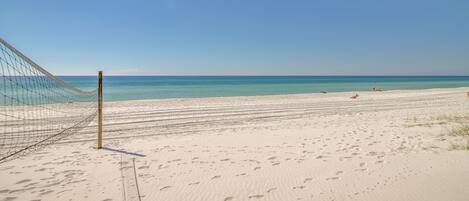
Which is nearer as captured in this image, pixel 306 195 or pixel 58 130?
pixel 306 195

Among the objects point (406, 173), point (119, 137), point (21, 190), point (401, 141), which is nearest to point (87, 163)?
point (21, 190)

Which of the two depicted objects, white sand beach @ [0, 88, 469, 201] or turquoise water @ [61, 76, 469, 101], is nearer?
white sand beach @ [0, 88, 469, 201]

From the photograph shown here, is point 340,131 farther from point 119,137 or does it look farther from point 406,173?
point 119,137

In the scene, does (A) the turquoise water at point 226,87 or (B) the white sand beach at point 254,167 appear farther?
(A) the turquoise water at point 226,87

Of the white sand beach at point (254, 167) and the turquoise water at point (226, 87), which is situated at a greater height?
the turquoise water at point (226, 87)

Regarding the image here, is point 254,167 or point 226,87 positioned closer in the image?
point 254,167

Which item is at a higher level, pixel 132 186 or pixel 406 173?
pixel 406 173

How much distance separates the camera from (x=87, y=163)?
183 inches

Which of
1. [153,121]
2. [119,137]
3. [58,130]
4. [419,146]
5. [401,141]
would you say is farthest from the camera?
[153,121]

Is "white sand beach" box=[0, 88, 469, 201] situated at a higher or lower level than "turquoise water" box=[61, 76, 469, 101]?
lower

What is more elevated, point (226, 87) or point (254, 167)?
point (226, 87)

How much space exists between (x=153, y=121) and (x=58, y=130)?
3.18 metres

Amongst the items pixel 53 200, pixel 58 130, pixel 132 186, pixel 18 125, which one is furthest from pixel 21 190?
pixel 18 125

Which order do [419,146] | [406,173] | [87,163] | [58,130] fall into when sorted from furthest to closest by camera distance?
[58,130] < [419,146] < [87,163] < [406,173]
